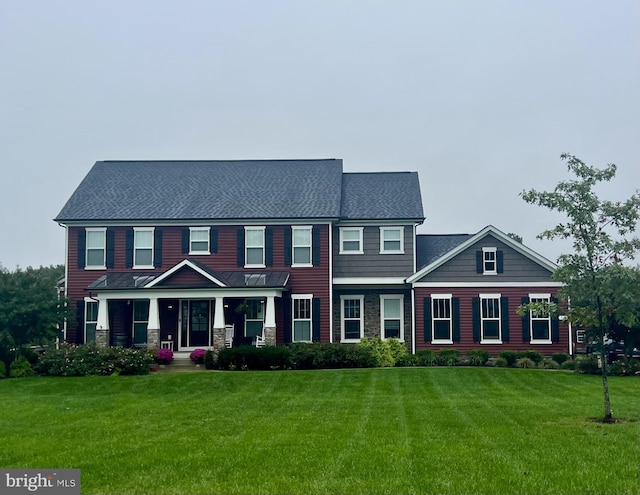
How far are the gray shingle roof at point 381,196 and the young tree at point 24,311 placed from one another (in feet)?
41.4

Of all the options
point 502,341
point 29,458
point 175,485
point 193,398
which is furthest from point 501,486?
point 502,341

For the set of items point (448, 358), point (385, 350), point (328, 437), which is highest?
point (385, 350)

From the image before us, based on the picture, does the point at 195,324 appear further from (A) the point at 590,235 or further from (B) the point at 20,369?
(A) the point at 590,235

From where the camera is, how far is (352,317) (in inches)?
1324

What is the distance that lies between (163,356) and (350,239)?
9.49 m

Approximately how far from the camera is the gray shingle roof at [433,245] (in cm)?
3453

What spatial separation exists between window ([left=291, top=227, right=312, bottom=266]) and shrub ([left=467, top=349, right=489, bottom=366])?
794 cm

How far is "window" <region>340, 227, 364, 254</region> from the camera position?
111 ft

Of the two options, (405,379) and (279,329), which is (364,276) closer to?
(279,329)

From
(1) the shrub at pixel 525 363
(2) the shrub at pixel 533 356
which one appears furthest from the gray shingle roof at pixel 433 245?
(1) the shrub at pixel 525 363

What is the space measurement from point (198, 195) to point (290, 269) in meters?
5.80

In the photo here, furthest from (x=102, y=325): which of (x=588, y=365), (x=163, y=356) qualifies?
(x=588, y=365)

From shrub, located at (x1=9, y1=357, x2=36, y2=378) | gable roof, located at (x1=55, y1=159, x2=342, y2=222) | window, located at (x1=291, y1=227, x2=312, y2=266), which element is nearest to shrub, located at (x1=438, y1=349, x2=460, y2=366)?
window, located at (x1=291, y1=227, x2=312, y2=266)

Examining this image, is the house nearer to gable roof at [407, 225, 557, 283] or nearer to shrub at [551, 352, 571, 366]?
gable roof at [407, 225, 557, 283]
